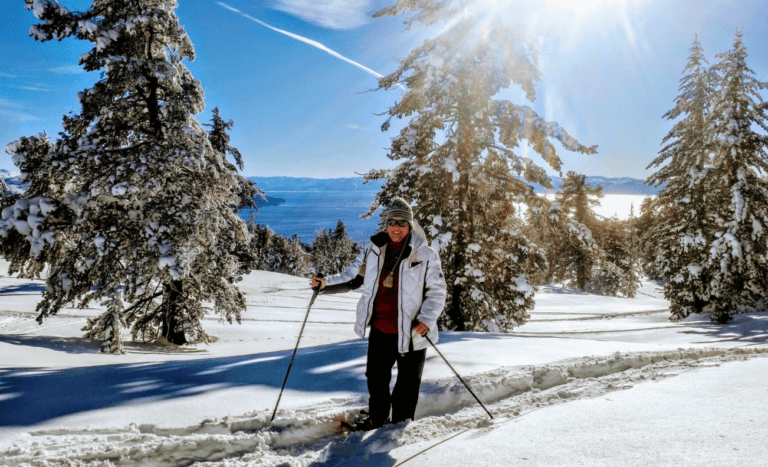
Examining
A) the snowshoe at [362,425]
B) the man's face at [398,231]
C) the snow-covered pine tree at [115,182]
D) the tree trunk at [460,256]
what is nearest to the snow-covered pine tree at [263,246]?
the snow-covered pine tree at [115,182]

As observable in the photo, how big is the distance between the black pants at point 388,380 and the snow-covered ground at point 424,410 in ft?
0.62

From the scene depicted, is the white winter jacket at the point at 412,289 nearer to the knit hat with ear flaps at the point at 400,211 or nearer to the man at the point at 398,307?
the man at the point at 398,307

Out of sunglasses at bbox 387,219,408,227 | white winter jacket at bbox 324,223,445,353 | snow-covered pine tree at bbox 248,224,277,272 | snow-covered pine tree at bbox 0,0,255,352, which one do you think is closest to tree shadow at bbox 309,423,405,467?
white winter jacket at bbox 324,223,445,353

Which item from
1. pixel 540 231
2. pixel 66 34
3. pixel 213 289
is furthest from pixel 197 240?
pixel 540 231

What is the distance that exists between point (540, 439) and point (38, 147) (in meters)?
10.8

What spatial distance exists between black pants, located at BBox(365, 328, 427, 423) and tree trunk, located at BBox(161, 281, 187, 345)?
816cm

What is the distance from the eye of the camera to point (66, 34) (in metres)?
8.00

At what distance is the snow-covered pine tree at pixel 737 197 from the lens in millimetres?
15320

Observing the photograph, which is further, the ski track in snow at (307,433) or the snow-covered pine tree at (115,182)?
the snow-covered pine tree at (115,182)

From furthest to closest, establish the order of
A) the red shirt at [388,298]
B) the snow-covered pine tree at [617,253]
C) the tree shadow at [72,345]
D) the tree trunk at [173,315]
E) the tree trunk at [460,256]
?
the snow-covered pine tree at [617,253]
the tree trunk at [460,256]
the tree trunk at [173,315]
the tree shadow at [72,345]
the red shirt at [388,298]

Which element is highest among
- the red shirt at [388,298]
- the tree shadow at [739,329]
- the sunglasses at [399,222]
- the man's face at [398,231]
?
the sunglasses at [399,222]

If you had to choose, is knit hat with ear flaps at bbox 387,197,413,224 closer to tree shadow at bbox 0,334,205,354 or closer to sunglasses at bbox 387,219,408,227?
sunglasses at bbox 387,219,408,227

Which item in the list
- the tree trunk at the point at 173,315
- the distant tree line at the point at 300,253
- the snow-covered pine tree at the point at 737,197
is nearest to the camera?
the tree trunk at the point at 173,315

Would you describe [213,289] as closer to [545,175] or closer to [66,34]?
[66,34]
